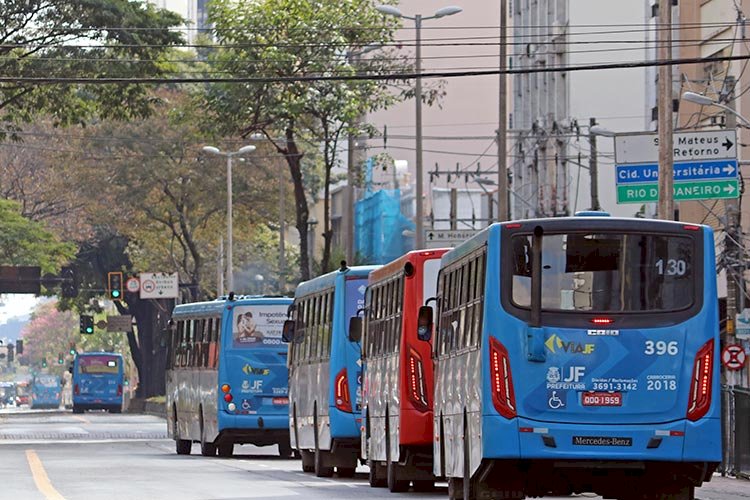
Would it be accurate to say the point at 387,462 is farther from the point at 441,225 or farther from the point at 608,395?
the point at 441,225

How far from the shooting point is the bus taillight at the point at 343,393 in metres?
29.1

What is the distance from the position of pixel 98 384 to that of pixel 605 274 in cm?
8719

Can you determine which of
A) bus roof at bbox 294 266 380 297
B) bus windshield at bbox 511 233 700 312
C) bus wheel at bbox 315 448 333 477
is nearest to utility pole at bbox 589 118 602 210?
bus roof at bbox 294 266 380 297

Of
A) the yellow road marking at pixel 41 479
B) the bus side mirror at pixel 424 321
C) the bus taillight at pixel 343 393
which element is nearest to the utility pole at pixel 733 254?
the bus taillight at pixel 343 393

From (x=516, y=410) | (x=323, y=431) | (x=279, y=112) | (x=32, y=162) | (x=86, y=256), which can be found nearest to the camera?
(x=516, y=410)

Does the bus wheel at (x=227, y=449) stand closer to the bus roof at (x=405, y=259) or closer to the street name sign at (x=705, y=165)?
the street name sign at (x=705, y=165)

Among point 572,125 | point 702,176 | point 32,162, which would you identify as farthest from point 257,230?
point 702,176

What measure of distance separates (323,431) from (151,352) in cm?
6056

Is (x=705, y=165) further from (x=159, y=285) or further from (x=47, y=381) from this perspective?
(x=47, y=381)

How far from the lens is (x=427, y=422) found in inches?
931

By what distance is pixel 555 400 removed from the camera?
17578mm

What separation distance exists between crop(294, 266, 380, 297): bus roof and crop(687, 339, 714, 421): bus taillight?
35.2ft

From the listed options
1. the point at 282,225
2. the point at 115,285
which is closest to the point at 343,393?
the point at 115,285

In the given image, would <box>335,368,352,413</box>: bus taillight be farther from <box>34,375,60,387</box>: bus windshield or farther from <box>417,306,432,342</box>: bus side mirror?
<box>34,375,60,387</box>: bus windshield
